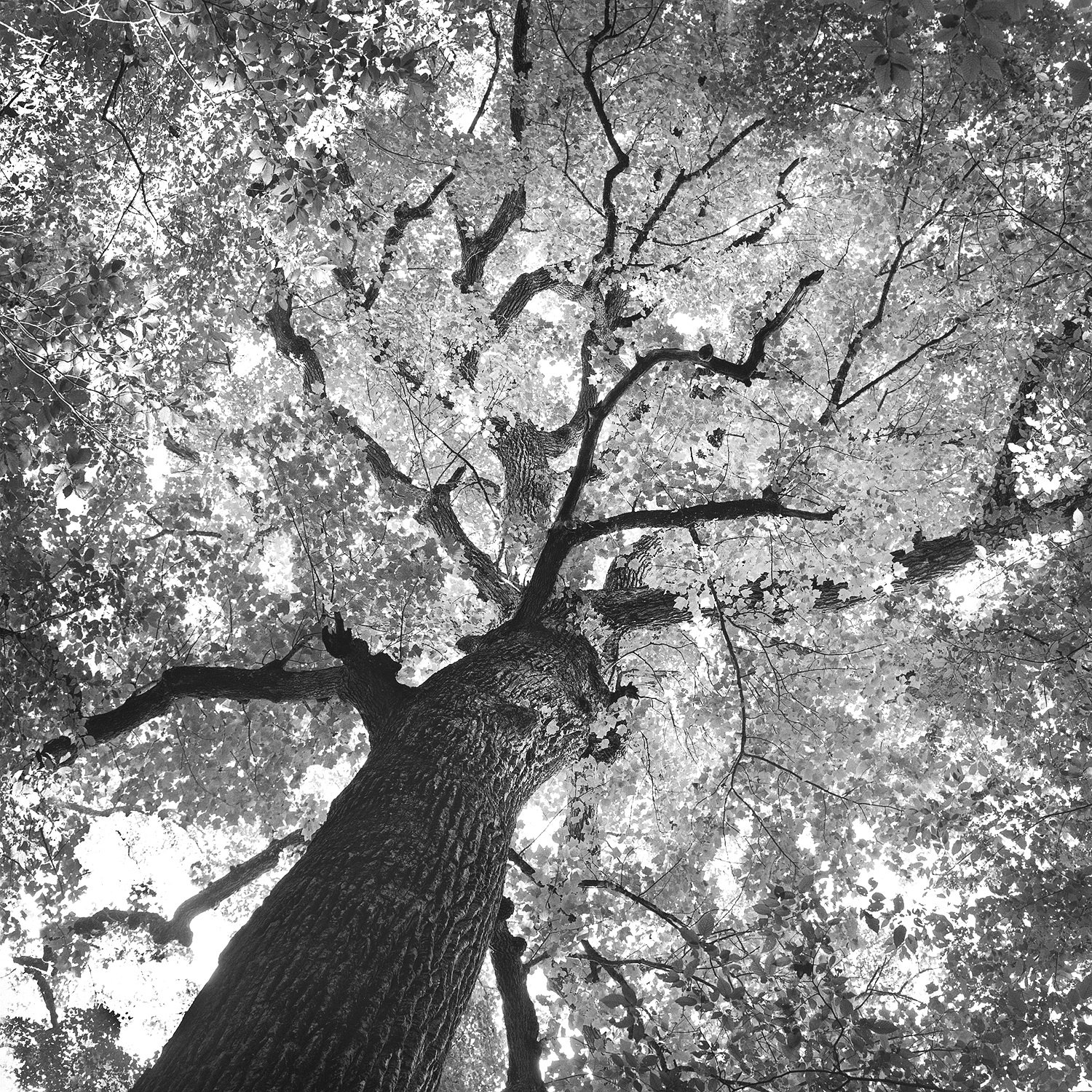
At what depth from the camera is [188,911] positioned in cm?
832

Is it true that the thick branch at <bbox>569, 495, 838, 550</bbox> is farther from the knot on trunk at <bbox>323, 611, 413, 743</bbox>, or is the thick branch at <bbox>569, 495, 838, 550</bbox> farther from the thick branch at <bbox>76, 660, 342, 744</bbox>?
the thick branch at <bbox>76, 660, 342, 744</bbox>

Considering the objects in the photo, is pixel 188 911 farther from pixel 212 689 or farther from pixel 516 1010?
pixel 516 1010

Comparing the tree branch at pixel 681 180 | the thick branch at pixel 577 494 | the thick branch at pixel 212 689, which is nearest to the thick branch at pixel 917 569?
the thick branch at pixel 577 494

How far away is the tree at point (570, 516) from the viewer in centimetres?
356

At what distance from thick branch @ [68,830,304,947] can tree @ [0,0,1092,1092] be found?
4.0 inches

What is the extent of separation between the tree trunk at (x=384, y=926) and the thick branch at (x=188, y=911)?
4110mm

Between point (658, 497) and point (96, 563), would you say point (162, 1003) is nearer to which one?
point (96, 563)

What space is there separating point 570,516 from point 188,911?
6590mm

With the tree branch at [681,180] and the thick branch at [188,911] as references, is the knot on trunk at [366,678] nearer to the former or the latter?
the thick branch at [188,911]

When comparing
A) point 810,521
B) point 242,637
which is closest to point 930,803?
point 810,521

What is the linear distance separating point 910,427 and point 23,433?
8.55 m

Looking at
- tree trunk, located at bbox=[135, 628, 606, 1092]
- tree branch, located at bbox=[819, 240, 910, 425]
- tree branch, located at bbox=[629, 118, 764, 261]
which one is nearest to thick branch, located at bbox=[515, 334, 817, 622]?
tree branch, located at bbox=[819, 240, 910, 425]

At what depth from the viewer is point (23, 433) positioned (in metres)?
3.76

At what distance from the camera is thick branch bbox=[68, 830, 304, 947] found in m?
7.73
